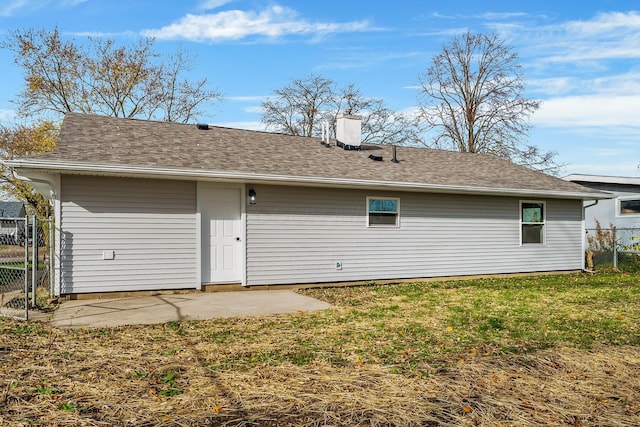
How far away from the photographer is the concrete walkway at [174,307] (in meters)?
6.77

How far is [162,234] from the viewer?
30.0ft

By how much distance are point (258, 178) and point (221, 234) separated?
137 centimetres

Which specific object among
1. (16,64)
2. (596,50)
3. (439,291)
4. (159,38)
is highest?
(159,38)

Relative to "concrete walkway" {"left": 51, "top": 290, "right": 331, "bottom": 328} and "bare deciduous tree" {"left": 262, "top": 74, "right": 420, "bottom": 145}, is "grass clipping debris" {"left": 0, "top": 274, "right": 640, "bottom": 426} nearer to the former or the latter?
"concrete walkway" {"left": 51, "top": 290, "right": 331, "bottom": 328}

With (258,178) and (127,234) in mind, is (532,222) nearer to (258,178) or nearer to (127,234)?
(258,178)

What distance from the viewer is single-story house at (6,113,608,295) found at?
28.3 feet

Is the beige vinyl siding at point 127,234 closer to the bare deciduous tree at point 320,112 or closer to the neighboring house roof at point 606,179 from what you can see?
the neighboring house roof at point 606,179

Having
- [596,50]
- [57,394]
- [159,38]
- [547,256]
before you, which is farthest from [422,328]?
[159,38]

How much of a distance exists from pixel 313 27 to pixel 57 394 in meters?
12.7

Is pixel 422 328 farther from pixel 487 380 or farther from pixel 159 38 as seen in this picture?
pixel 159 38

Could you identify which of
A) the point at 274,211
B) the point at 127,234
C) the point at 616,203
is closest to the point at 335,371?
the point at 127,234

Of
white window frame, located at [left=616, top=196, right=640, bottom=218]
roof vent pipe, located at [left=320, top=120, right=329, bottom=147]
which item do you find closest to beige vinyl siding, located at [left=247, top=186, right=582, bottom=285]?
roof vent pipe, located at [left=320, top=120, right=329, bottom=147]

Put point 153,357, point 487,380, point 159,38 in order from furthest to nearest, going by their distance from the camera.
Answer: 1. point 159,38
2. point 153,357
3. point 487,380

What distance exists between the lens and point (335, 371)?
4371 mm
